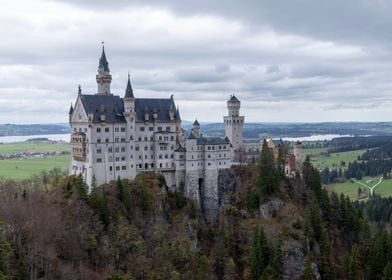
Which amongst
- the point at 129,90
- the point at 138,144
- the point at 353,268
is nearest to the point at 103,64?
the point at 129,90

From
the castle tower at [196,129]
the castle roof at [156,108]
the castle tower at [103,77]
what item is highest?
the castle tower at [103,77]

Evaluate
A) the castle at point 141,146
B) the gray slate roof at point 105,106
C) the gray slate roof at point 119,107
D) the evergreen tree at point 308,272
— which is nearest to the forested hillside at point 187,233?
the evergreen tree at point 308,272

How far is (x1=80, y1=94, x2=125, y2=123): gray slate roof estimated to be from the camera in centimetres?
10588

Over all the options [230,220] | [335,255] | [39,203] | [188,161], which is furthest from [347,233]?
[39,203]

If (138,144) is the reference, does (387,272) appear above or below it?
below

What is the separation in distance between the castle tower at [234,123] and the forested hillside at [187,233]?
9.01m

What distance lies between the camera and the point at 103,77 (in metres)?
114

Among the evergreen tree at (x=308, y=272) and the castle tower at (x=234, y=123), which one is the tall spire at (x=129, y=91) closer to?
the castle tower at (x=234, y=123)

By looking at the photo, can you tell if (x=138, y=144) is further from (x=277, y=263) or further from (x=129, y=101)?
(x=277, y=263)

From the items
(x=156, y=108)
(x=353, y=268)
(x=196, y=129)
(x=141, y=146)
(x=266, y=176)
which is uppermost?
(x=156, y=108)

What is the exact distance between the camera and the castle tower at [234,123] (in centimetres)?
12488

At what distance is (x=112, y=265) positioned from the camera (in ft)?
288

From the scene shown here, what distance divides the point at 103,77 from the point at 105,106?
9264 millimetres

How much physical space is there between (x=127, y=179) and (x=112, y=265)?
2264 centimetres
